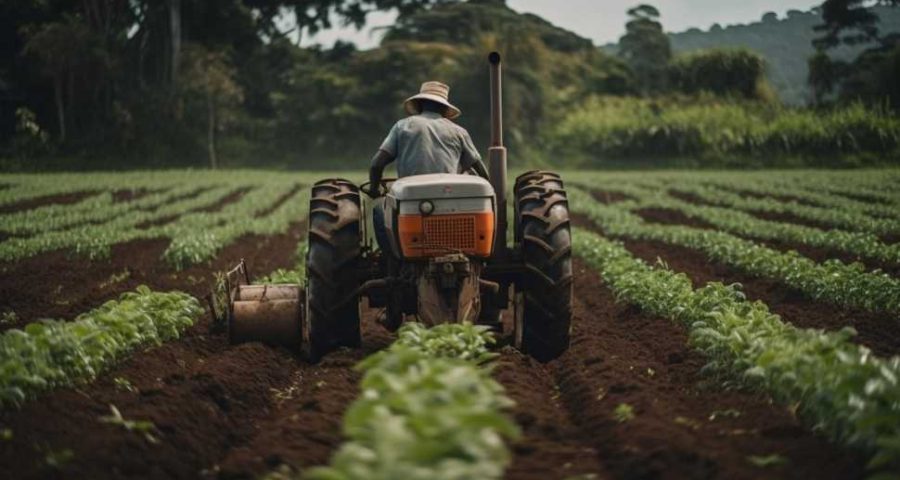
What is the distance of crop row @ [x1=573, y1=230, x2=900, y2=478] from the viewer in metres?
4.35

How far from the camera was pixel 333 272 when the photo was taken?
24.0 feet

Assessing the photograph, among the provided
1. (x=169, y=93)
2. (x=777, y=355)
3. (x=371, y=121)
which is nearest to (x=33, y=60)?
(x=169, y=93)

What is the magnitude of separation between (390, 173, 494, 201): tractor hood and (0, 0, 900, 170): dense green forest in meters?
32.7

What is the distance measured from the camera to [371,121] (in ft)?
160

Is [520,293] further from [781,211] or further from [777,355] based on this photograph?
[781,211]

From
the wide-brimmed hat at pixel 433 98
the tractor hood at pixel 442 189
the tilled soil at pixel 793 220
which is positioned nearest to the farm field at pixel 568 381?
the tractor hood at pixel 442 189

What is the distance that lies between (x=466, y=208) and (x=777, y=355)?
225 cm

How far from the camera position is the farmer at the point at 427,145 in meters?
7.32

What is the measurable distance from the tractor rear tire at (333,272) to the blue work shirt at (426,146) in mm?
535

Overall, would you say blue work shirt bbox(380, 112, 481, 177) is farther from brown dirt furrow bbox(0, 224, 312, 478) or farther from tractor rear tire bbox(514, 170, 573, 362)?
brown dirt furrow bbox(0, 224, 312, 478)

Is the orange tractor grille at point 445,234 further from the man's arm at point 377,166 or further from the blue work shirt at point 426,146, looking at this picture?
the man's arm at point 377,166

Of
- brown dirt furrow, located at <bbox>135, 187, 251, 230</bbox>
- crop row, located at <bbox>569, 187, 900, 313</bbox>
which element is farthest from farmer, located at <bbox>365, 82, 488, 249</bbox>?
brown dirt furrow, located at <bbox>135, 187, 251, 230</bbox>

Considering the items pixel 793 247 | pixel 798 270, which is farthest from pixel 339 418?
pixel 793 247

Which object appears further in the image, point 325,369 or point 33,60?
point 33,60
